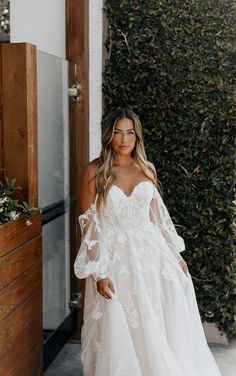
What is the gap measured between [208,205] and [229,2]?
1381 millimetres

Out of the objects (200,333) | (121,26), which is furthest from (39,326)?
(121,26)

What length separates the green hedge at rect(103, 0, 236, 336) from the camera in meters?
3.38

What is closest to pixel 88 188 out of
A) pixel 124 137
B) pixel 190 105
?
pixel 124 137

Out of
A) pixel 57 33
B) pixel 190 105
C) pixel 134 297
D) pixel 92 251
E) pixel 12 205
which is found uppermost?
pixel 57 33

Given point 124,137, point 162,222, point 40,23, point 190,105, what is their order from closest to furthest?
1. point 124,137
2. point 162,222
3. point 40,23
4. point 190,105

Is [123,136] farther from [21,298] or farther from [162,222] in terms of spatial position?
[21,298]

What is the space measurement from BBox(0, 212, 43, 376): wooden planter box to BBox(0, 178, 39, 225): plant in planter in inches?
1.4

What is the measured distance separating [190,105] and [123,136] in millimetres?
937

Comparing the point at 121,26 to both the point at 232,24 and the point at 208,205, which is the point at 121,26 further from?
the point at 208,205

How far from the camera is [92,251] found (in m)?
2.62

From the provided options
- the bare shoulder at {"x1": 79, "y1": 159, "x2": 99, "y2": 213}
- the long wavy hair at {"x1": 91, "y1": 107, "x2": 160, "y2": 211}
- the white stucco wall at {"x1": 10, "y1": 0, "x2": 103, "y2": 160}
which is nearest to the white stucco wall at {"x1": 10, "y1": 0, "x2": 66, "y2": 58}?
the white stucco wall at {"x1": 10, "y1": 0, "x2": 103, "y2": 160}

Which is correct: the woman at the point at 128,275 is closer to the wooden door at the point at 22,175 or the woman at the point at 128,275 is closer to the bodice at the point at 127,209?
the bodice at the point at 127,209

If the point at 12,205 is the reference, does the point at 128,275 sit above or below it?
below

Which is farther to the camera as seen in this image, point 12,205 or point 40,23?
point 40,23
